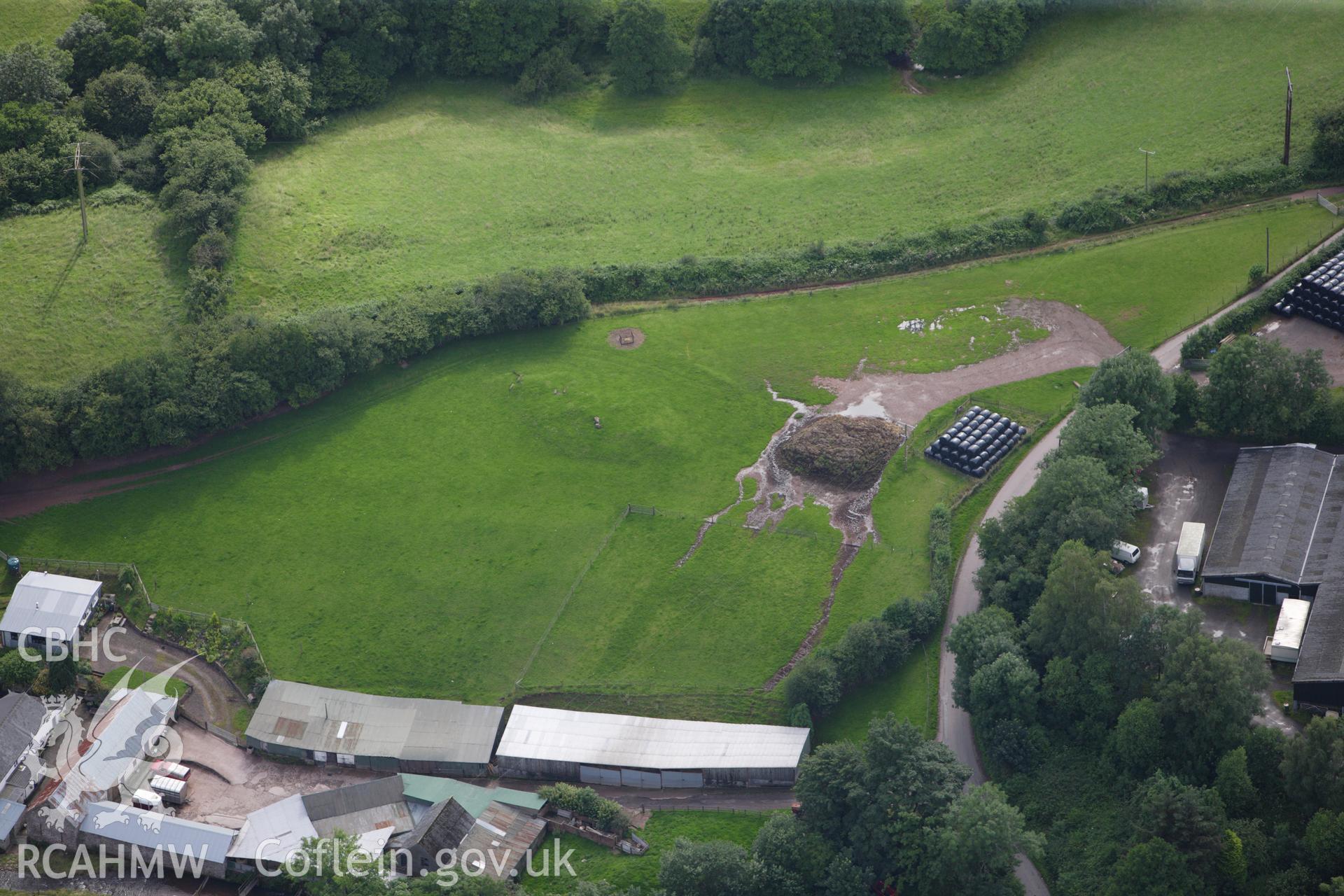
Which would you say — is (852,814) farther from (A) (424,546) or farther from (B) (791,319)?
(B) (791,319)

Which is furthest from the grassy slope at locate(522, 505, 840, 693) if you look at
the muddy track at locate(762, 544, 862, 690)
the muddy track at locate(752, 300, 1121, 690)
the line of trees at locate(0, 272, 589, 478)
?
the line of trees at locate(0, 272, 589, 478)

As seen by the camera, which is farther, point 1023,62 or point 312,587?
point 1023,62

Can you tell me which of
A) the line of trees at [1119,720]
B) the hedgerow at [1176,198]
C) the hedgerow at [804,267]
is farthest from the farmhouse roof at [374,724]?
the hedgerow at [1176,198]

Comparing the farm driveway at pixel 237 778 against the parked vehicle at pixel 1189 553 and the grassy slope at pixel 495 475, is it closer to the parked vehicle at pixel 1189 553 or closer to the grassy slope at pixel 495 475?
the grassy slope at pixel 495 475

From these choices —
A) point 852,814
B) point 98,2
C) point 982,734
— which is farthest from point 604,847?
point 98,2

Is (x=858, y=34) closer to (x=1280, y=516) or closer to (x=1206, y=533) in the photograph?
(x=1206, y=533)

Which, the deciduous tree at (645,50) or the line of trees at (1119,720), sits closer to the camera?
the line of trees at (1119,720)

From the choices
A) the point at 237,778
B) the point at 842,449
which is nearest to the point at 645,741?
the point at 237,778

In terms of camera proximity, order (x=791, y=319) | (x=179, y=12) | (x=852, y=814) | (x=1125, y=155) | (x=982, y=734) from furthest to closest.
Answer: (x=179, y=12) → (x=1125, y=155) → (x=791, y=319) → (x=982, y=734) → (x=852, y=814)
